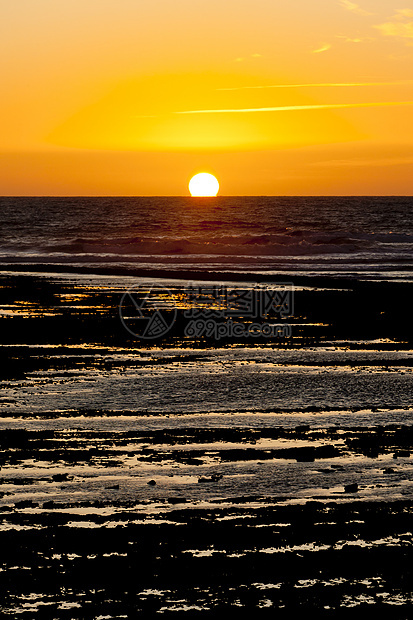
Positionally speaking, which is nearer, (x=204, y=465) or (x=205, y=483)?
(x=205, y=483)

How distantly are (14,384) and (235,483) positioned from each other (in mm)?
4063

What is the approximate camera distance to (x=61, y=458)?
5656 mm

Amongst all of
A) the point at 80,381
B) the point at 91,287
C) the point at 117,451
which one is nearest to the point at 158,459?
the point at 117,451

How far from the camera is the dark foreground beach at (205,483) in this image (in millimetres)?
3762

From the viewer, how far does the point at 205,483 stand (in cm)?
514

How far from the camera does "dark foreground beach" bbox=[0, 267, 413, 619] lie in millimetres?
3762

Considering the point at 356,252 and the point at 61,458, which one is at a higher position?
the point at 356,252

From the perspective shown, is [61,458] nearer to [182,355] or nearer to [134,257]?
[182,355]

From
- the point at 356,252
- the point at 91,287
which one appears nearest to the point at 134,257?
the point at 356,252

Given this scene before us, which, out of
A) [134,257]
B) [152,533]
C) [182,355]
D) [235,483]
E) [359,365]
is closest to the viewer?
[152,533]

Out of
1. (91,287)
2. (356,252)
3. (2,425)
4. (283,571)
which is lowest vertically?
(283,571)

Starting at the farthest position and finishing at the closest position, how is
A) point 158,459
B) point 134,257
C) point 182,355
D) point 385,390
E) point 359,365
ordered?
point 134,257
point 182,355
point 359,365
point 385,390
point 158,459

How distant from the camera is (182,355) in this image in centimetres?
1034

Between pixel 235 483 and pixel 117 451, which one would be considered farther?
pixel 117 451
